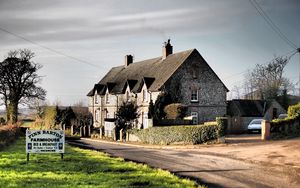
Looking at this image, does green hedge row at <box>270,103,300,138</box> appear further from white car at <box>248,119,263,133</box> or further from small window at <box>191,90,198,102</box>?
small window at <box>191,90,198,102</box>

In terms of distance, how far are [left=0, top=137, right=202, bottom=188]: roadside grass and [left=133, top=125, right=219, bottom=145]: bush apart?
14.3 meters

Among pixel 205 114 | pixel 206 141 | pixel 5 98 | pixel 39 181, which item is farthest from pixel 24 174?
pixel 5 98

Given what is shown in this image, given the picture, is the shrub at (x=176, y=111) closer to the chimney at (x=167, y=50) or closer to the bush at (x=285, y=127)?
the bush at (x=285, y=127)

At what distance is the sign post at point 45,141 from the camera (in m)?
19.5

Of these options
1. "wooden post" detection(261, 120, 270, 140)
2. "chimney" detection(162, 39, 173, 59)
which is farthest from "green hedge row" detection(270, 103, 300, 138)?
"chimney" detection(162, 39, 173, 59)

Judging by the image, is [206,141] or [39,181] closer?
[39,181]

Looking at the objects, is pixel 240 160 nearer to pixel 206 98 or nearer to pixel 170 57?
pixel 206 98

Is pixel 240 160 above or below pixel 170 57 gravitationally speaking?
below

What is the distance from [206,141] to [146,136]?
861 centimetres

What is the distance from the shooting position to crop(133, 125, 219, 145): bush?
102 ft

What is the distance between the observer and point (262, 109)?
185 ft

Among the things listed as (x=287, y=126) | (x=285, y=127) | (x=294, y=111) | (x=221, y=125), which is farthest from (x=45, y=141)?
(x=294, y=111)

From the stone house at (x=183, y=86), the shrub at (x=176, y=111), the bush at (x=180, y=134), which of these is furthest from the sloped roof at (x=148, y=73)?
the bush at (x=180, y=134)

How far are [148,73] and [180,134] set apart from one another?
850 inches
